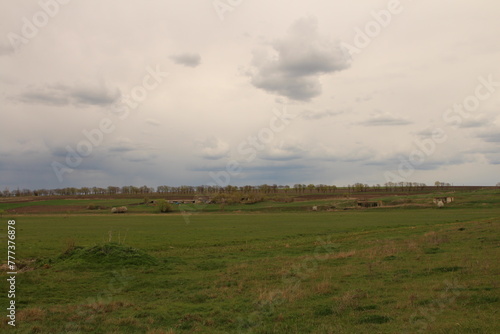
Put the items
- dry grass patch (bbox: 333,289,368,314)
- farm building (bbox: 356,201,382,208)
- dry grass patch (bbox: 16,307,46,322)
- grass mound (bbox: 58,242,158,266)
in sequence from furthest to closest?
farm building (bbox: 356,201,382,208) < grass mound (bbox: 58,242,158,266) < dry grass patch (bbox: 16,307,46,322) < dry grass patch (bbox: 333,289,368,314)

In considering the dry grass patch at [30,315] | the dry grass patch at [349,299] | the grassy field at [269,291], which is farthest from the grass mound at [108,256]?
the dry grass patch at [349,299]

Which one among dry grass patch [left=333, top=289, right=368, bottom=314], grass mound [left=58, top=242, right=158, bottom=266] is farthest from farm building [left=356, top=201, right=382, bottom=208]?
dry grass patch [left=333, top=289, right=368, bottom=314]

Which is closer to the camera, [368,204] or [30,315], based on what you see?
[30,315]

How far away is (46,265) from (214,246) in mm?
16295

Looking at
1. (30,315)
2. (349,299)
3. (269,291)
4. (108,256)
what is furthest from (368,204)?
(30,315)

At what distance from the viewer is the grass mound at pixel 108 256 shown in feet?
80.1

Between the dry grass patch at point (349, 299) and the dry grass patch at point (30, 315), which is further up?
the dry grass patch at point (349, 299)

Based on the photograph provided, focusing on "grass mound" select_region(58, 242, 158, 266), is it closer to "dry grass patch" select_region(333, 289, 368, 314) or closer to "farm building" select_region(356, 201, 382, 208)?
"dry grass patch" select_region(333, 289, 368, 314)

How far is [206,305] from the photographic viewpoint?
1480cm

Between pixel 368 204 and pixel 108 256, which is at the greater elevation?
pixel 108 256

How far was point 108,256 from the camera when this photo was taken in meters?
24.9

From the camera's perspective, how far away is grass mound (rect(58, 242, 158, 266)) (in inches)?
961

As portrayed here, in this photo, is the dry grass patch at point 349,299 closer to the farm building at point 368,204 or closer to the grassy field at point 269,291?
the grassy field at point 269,291

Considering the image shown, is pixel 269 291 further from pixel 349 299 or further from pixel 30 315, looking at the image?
pixel 30 315
